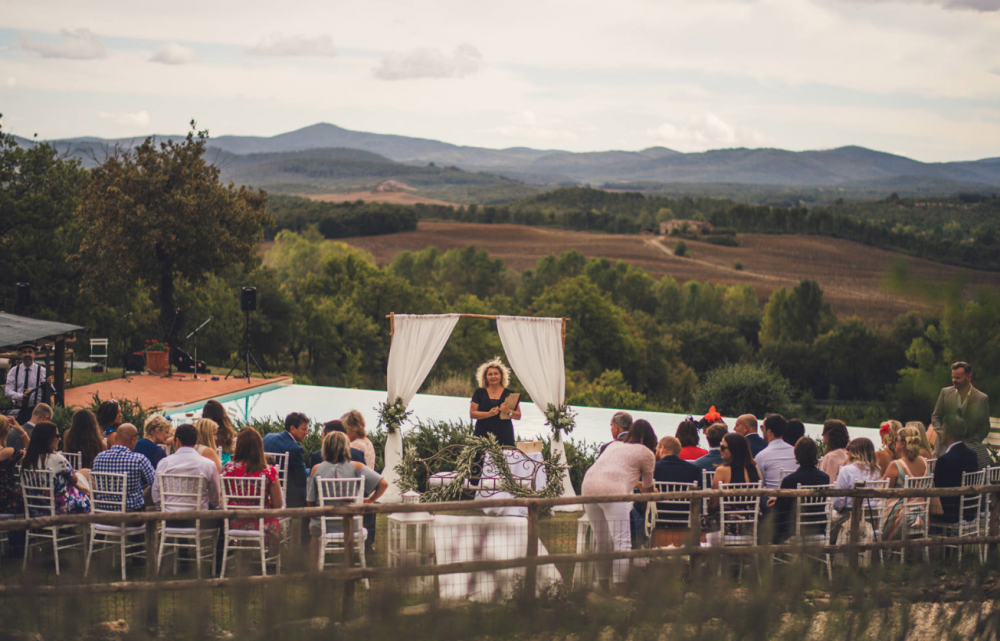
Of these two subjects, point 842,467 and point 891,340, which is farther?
point 891,340

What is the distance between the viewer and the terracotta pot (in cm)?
1547

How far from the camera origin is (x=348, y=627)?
3.85 metres

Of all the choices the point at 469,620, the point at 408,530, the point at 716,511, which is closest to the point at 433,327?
the point at 408,530

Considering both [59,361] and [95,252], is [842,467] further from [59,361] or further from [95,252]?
[95,252]

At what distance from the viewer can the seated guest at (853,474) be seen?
5312 millimetres

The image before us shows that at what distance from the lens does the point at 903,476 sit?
5.43m

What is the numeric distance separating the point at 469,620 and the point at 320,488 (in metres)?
1.53

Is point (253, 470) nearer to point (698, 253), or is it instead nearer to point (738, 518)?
point (738, 518)

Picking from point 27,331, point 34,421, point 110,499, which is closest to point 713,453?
point 110,499

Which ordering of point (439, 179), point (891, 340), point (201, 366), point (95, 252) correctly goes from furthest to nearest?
point (439, 179)
point (891, 340)
point (95, 252)
point (201, 366)

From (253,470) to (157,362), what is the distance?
11.6m

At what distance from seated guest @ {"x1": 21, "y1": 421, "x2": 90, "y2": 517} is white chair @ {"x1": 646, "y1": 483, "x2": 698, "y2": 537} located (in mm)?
3585

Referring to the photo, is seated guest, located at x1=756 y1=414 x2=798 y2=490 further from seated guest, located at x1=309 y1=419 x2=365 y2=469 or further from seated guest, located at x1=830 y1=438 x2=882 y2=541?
seated guest, located at x1=309 y1=419 x2=365 y2=469

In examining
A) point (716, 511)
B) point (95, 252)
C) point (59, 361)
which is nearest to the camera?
point (716, 511)
